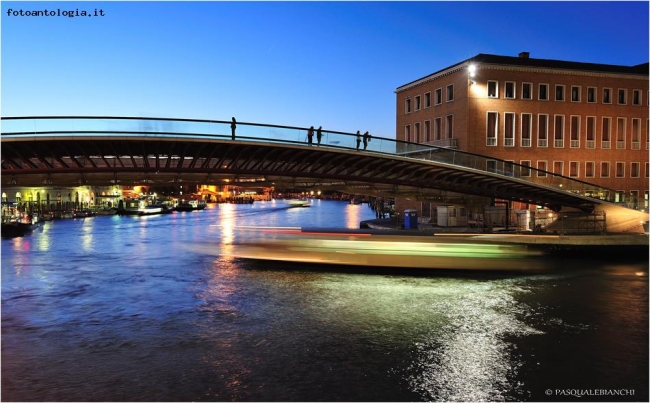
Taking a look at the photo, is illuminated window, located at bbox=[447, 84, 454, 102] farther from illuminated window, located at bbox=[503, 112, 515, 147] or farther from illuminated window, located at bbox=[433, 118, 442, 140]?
illuminated window, located at bbox=[503, 112, 515, 147]

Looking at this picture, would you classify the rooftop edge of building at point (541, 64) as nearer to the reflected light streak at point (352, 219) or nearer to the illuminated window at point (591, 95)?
the illuminated window at point (591, 95)

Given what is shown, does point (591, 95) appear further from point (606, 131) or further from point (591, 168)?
point (591, 168)

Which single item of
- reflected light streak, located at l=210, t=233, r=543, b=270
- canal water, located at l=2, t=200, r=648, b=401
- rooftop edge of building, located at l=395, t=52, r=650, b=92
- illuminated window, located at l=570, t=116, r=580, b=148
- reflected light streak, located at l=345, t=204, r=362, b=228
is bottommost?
canal water, located at l=2, t=200, r=648, b=401

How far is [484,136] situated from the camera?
42969 mm

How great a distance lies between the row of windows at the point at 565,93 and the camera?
43.3 metres

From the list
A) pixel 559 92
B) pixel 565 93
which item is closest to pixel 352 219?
pixel 559 92

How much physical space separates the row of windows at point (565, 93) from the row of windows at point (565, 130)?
148 cm

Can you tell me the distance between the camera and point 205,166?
28266mm

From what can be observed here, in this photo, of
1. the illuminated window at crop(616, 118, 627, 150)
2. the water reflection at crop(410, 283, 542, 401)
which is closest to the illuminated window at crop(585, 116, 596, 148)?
the illuminated window at crop(616, 118, 627, 150)

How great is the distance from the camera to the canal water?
407 inches

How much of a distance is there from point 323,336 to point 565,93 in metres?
39.5

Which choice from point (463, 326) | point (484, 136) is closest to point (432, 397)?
point (463, 326)

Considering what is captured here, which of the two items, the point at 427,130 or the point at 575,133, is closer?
A: the point at 575,133

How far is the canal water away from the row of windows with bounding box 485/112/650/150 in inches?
838
